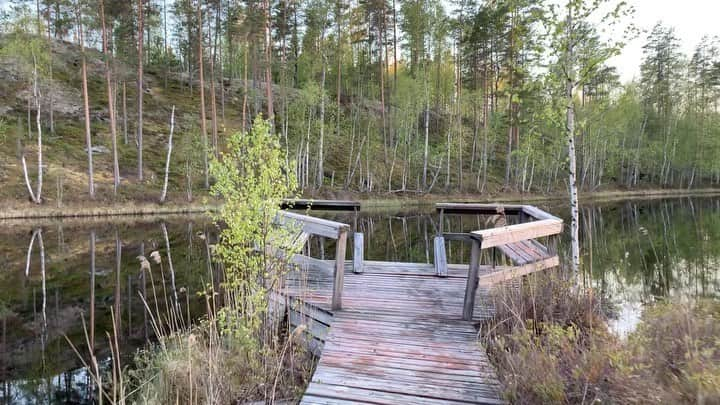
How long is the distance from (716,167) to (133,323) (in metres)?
62.4

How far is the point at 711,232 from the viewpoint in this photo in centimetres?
1636

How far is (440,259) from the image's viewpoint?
24.9ft

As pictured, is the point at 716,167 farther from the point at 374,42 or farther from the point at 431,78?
the point at 374,42

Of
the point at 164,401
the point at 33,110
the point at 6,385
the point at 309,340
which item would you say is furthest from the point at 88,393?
the point at 33,110

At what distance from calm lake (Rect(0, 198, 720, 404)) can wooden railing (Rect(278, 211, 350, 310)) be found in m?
1.31

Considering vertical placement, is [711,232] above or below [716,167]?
below

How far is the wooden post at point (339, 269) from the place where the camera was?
16.5 feet

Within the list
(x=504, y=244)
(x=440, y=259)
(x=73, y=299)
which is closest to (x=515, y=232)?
(x=504, y=244)

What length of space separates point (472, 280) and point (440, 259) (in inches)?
104

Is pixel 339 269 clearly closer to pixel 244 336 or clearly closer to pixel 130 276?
pixel 244 336

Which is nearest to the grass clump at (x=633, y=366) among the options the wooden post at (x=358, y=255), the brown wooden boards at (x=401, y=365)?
the brown wooden boards at (x=401, y=365)

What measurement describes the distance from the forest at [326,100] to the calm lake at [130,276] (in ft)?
19.9

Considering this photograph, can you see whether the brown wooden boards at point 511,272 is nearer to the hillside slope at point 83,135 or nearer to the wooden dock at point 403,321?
the wooden dock at point 403,321

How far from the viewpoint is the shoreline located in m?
21.6
